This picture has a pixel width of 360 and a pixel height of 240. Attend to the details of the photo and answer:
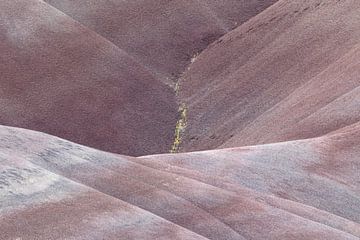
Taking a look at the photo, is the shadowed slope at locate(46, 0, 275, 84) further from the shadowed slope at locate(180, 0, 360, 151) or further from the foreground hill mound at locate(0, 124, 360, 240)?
the foreground hill mound at locate(0, 124, 360, 240)

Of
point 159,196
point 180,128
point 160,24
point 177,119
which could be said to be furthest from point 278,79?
point 159,196

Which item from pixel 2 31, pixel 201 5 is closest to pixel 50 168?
pixel 2 31

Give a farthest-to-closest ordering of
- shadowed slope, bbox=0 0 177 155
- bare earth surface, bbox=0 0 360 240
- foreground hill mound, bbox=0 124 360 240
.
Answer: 1. shadowed slope, bbox=0 0 177 155
2. bare earth surface, bbox=0 0 360 240
3. foreground hill mound, bbox=0 124 360 240

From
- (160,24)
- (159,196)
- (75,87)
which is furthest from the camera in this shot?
(160,24)

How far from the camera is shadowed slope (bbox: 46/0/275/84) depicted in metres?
54.8

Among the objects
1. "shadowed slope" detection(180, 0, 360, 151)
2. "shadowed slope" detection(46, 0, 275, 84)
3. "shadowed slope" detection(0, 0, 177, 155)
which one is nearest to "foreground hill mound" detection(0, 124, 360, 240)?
"shadowed slope" detection(180, 0, 360, 151)

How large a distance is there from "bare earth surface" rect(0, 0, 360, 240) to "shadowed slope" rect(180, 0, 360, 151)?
0.43ft

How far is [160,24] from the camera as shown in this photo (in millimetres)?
57875

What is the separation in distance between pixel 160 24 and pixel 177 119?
41.2 feet

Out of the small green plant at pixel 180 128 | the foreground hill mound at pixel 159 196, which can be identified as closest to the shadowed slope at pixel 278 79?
the small green plant at pixel 180 128

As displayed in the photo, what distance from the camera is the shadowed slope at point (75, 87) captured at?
4584 cm

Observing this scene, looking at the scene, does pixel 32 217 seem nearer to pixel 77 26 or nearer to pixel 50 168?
pixel 50 168

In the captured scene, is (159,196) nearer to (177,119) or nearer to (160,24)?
(177,119)

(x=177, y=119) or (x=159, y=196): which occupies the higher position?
(x=177, y=119)
